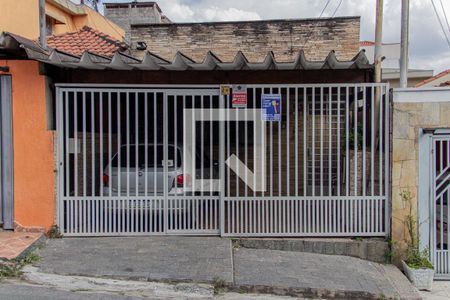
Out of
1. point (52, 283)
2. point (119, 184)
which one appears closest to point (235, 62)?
point (119, 184)

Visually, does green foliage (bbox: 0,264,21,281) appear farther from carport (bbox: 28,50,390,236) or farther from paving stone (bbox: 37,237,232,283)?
carport (bbox: 28,50,390,236)

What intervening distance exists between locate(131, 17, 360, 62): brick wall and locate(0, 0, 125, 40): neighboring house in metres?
3.25

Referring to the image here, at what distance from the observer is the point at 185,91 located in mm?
6824

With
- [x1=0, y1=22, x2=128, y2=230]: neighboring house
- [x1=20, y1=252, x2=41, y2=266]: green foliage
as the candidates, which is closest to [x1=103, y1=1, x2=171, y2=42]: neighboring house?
[x1=0, y1=22, x2=128, y2=230]: neighboring house

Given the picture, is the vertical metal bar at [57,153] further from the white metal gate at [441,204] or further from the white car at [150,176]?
the white metal gate at [441,204]

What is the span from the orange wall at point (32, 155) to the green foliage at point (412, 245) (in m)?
5.38

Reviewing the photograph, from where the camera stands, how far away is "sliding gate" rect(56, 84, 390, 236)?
678 cm

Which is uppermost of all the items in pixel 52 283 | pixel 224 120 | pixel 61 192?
pixel 224 120

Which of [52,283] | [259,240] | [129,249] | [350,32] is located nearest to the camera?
[52,283]

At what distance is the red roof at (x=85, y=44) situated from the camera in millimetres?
11352

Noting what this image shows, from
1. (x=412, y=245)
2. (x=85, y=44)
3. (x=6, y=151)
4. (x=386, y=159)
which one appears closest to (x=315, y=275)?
(x=412, y=245)

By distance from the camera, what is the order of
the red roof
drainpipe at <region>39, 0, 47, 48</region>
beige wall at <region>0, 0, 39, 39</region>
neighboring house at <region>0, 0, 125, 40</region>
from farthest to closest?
neighboring house at <region>0, 0, 125, 40</region> → beige wall at <region>0, 0, 39, 39</region> → the red roof → drainpipe at <region>39, 0, 47, 48</region>

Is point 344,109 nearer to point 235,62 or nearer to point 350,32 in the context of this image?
point 235,62

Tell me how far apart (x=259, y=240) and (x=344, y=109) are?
248 cm
